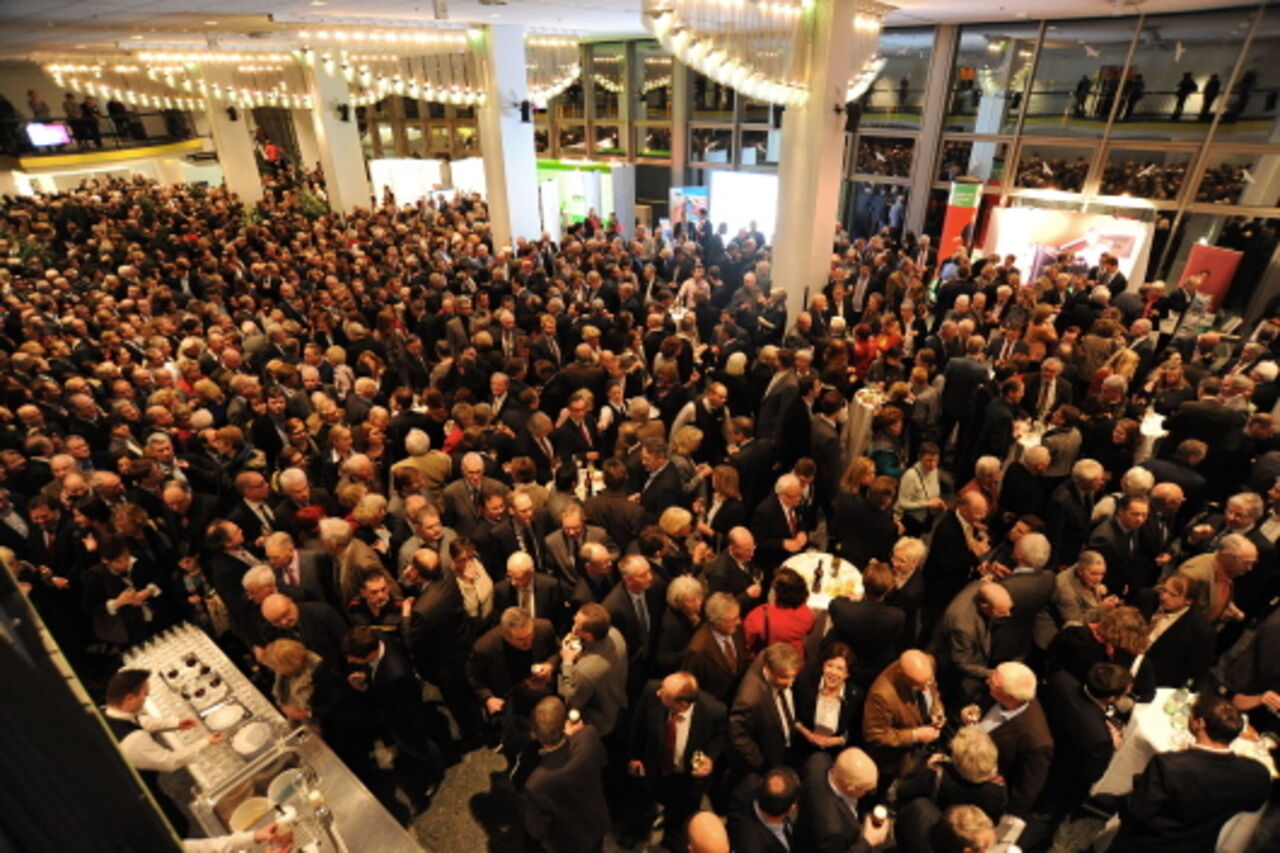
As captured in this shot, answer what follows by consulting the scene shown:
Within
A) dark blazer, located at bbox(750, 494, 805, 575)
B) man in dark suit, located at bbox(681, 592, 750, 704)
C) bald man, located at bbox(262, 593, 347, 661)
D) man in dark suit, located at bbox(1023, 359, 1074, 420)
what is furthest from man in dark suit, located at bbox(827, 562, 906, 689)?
man in dark suit, located at bbox(1023, 359, 1074, 420)

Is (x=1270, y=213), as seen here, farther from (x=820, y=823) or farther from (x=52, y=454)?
(x=52, y=454)

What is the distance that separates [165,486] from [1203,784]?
5.93 meters

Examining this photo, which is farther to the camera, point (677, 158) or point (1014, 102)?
point (677, 158)

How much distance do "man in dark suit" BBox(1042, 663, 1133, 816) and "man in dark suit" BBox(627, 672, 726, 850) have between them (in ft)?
5.07

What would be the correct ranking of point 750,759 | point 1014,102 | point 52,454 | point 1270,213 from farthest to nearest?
point 1014,102 → point 1270,213 → point 52,454 → point 750,759

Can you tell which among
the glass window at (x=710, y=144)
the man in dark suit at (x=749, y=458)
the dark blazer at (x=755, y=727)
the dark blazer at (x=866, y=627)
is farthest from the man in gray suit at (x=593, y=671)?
the glass window at (x=710, y=144)

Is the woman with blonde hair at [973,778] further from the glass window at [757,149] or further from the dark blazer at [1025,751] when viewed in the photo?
the glass window at [757,149]

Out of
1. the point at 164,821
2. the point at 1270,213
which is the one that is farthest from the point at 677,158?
the point at 164,821

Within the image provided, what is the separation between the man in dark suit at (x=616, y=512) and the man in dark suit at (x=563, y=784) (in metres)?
1.49

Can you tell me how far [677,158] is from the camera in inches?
656

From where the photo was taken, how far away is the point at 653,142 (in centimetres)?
1741

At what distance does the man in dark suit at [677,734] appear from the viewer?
296cm

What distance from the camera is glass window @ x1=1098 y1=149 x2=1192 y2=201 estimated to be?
10375 mm

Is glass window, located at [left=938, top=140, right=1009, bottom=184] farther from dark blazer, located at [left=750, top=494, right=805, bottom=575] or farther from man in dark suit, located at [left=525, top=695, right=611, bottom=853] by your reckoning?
man in dark suit, located at [left=525, top=695, right=611, bottom=853]
